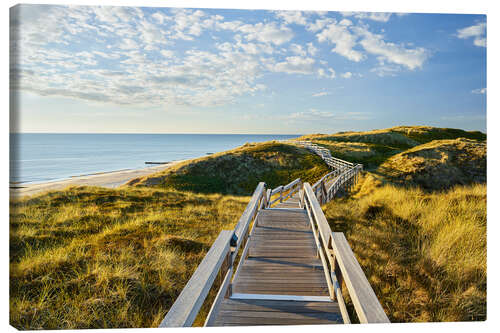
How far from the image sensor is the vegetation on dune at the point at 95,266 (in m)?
2.92

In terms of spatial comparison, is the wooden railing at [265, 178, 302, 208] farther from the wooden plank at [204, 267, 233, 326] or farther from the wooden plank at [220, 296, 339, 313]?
the wooden plank at [204, 267, 233, 326]

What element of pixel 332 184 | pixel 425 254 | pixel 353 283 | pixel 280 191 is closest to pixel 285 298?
pixel 353 283

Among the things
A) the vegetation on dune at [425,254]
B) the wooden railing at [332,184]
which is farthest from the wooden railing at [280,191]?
the vegetation on dune at [425,254]

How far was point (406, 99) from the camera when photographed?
216 inches

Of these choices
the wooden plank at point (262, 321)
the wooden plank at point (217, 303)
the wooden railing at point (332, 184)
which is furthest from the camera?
the wooden railing at point (332, 184)

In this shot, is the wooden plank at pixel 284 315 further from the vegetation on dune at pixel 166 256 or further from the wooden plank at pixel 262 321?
the vegetation on dune at pixel 166 256

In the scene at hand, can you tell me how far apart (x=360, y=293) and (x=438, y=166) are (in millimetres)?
13051

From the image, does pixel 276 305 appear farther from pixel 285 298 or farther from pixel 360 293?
pixel 360 293

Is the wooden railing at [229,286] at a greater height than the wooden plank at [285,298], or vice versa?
the wooden railing at [229,286]

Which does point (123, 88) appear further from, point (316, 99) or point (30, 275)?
point (316, 99)

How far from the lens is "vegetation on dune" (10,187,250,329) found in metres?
2.92

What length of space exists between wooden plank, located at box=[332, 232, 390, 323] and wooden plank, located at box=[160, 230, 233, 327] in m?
1.00

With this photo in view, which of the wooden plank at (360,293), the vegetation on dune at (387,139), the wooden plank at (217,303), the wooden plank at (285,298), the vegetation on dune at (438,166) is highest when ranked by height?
the vegetation on dune at (387,139)

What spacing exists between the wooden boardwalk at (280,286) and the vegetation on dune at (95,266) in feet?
2.12
